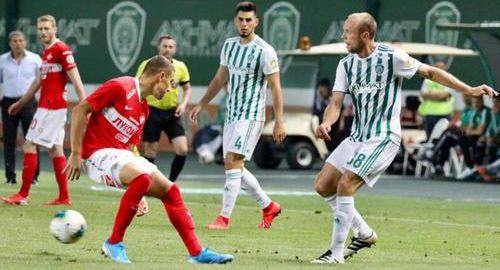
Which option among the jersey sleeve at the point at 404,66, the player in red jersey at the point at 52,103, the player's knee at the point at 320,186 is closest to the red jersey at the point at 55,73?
the player in red jersey at the point at 52,103

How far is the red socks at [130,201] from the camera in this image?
453 inches

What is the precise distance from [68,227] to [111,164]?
0.55 metres

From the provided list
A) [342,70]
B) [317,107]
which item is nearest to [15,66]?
[317,107]

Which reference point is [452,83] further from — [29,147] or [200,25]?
[200,25]

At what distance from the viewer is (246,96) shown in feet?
51.9

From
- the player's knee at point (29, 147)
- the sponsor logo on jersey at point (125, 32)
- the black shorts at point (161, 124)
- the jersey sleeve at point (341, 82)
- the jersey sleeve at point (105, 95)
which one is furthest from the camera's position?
the sponsor logo on jersey at point (125, 32)

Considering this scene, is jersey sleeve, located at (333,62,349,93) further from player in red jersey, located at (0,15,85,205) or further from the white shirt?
the white shirt

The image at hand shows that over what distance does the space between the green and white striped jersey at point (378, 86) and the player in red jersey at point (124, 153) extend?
150 cm

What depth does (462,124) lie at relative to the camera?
26.8 meters

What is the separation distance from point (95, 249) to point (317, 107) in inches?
644

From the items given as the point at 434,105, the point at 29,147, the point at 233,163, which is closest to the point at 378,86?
the point at 233,163

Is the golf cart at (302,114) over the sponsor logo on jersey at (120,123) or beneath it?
beneath

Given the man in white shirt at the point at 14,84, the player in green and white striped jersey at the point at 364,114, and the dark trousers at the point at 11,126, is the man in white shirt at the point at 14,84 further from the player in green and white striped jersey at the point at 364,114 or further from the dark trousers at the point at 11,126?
the player in green and white striped jersey at the point at 364,114

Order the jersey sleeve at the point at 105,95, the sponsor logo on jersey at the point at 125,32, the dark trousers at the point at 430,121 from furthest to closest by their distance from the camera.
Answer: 1. the sponsor logo on jersey at the point at 125,32
2. the dark trousers at the point at 430,121
3. the jersey sleeve at the point at 105,95
